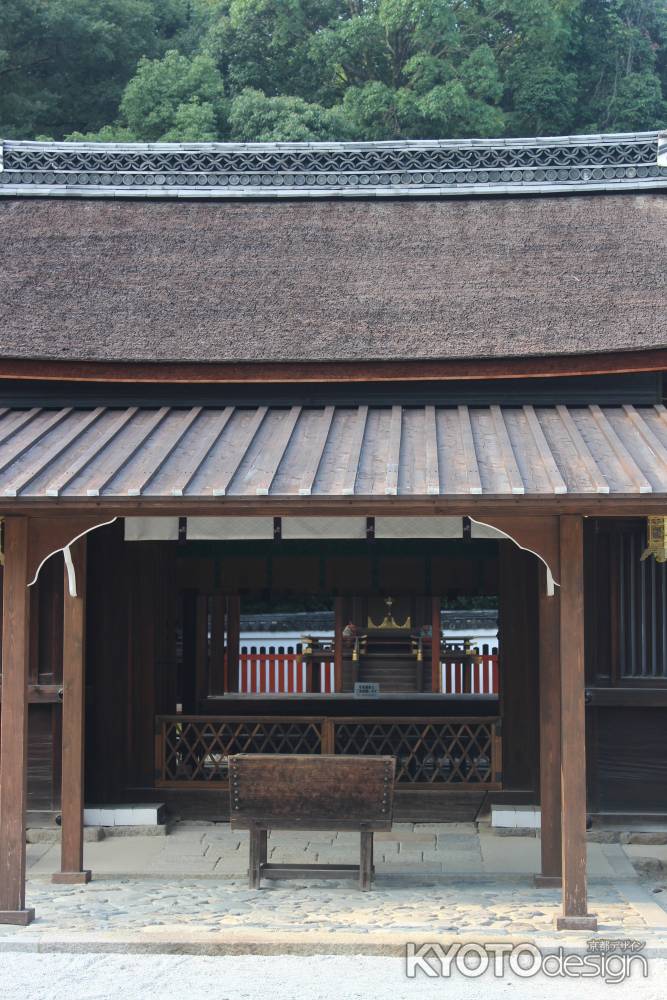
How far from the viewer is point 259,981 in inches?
269

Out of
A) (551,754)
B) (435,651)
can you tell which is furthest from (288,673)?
(551,754)

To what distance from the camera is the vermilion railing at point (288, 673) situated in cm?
1741

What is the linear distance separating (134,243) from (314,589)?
12.4ft

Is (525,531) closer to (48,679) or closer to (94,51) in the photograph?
(48,679)

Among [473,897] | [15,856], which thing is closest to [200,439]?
[15,856]

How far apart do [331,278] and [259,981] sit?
6141 mm

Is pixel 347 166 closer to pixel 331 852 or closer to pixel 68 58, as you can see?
pixel 331 852

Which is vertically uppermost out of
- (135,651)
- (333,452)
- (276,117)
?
(276,117)

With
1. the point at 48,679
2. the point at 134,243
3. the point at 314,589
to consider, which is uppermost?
the point at 134,243

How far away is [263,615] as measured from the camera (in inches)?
1018

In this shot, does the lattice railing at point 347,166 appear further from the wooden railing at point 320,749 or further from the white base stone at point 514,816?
the white base stone at point 514,816

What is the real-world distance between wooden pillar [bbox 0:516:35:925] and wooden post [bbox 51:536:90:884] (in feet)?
2.88

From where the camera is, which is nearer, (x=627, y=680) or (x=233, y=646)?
(x=627, y=680)

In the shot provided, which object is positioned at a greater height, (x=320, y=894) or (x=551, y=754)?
(x=551, y=754)
